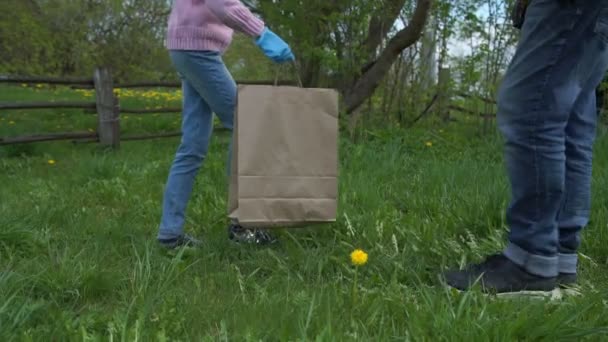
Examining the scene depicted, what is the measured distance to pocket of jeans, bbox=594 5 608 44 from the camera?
182 centimetres

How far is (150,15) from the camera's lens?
15094mm

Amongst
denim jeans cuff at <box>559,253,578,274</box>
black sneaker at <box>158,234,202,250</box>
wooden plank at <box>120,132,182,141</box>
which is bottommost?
black sneaker at <box>158,234,202,250</box>

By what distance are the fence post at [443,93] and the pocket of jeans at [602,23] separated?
201 inches

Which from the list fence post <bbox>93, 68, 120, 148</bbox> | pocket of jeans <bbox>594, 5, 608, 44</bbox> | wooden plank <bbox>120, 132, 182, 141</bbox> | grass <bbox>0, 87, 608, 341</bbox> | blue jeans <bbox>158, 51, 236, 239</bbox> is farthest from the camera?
wooden plank <bbox>120, 132, 182, 141</bbox>

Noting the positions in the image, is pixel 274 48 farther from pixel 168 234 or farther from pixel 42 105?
pixel 42 105

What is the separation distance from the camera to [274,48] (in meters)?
2.48

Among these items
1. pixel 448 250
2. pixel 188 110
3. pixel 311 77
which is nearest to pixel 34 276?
pixel 188 110

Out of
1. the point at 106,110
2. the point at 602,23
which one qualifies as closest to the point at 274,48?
the point at 602,23

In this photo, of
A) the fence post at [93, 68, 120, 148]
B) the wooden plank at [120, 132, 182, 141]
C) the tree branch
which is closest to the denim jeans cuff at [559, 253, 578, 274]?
the tree branch

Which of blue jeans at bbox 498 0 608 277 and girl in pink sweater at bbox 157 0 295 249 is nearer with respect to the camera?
blue jeans at bbox 498 0 608 277

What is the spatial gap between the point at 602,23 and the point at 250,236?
1557mm

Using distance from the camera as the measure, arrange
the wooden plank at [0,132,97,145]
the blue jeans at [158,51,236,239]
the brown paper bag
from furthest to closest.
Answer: the wooden plank at [0,132,97,145]
the blue jeans at [158,51,236,239]
the brown paper bag

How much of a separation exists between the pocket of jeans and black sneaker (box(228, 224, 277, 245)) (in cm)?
149

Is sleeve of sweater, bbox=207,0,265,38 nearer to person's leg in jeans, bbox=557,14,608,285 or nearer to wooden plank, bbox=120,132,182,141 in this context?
person's leg in jeans, bbox=557,14,608,285
